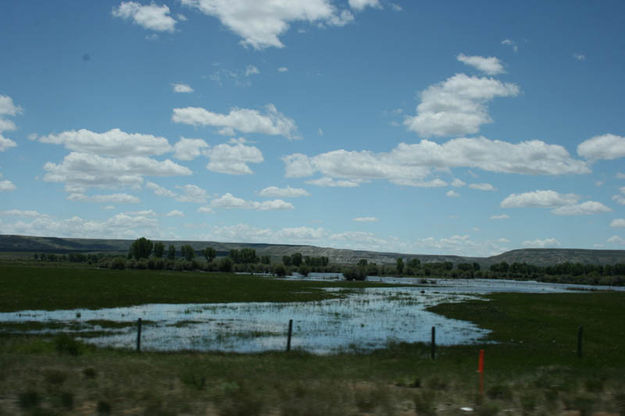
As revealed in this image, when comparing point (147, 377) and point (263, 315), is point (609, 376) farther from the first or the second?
point (263, 315)

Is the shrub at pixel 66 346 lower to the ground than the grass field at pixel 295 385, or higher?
lower

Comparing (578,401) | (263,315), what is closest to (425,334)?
(263,315)

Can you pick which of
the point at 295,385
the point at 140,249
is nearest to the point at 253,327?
the point at 295,385

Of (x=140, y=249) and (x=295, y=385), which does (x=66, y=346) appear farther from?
(x=140, y=249)

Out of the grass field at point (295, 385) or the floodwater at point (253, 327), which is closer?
the grass field at point (295, 385)

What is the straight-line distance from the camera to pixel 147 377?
12.5 meters

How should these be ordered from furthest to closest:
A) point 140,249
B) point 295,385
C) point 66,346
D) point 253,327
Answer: point 140,249 → point 253,327 → point 66,346 → point 295,385

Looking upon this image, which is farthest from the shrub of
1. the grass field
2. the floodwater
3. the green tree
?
the green tree

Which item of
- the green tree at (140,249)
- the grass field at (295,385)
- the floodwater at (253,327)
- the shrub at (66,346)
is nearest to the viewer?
the grass field at (295,385)

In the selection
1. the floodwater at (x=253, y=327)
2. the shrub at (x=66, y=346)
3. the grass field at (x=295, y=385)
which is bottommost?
the floodwater at (x=253, y=327)

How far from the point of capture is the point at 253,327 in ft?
108

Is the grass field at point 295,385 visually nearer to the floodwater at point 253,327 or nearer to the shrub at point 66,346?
the shrub at point 66,346

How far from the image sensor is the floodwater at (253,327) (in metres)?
25.5

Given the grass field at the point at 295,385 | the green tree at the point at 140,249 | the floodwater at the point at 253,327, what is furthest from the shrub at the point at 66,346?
the green tree at the point at 140,249
